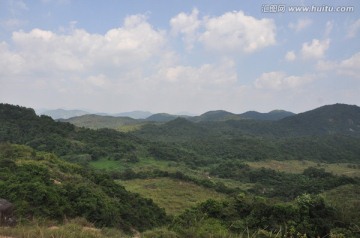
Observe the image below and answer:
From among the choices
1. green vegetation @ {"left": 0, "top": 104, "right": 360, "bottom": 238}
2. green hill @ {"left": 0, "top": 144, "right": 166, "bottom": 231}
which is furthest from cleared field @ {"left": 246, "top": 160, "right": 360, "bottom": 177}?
green hill @ {"left": 0, "top": 144, "right": 166, "bottom": 231}

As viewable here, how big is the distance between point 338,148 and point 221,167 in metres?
66.6

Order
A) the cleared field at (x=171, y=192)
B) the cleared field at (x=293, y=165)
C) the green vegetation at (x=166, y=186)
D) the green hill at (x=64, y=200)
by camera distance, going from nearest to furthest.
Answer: the green vegetation at (x=166, y=186)
the green hill at (x=64, y=200)
the cleared field at (x=171, y=192)
the cleared field at (x=293, y=165)

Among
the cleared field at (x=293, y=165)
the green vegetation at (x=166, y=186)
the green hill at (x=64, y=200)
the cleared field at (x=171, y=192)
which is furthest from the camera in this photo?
the cleared field at (x=293, y=165)

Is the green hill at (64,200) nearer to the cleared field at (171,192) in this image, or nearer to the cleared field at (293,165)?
the cleared field at (171,192)

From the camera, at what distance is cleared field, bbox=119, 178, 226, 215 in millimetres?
40594

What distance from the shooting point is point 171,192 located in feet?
153

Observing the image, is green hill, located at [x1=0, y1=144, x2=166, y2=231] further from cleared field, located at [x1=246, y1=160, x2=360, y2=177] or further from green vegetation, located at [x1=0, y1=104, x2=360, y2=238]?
cleared field, located at [x1=246, y1=160, x2=360, y2=177]

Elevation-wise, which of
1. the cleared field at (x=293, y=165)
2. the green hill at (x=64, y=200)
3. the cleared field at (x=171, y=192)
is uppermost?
the green hill at (x=64, y=200)

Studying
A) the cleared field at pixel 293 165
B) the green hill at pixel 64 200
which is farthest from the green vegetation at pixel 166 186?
the cleared field at pixel 293 165

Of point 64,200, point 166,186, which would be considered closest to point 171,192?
point 166,186

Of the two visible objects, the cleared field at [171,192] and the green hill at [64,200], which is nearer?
the green hill at [64,200]

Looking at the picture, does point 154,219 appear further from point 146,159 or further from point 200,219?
point 146,159

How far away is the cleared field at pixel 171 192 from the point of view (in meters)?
40.6

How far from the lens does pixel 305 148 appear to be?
12456 cm
